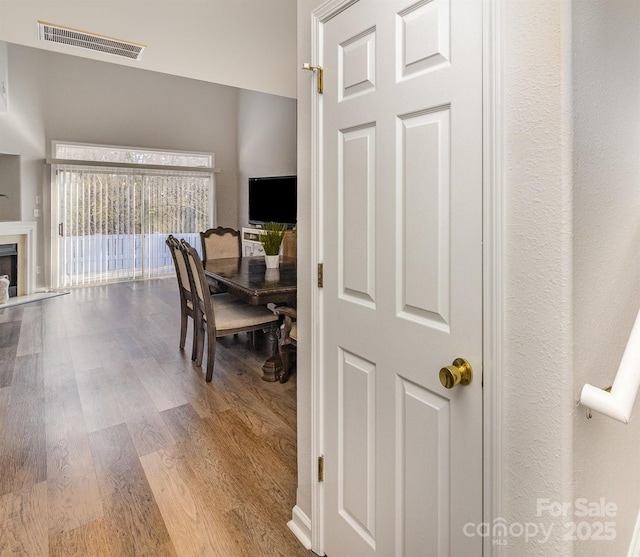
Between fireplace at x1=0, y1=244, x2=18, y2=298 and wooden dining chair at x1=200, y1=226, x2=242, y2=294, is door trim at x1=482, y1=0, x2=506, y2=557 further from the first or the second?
fireplace at x1=0, y1=244, x2=18, y2=298

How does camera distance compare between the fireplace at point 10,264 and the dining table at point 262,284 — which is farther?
the fireplace at point 10,264

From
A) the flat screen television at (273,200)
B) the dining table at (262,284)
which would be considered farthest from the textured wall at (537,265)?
the flat screen television at (273,200)

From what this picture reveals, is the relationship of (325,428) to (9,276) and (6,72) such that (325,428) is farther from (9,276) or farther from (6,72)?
(6,72)

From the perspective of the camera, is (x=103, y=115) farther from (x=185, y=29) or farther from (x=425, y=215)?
(x=425, y=215)

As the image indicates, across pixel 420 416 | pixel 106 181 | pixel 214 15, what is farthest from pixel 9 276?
pixel 420 416

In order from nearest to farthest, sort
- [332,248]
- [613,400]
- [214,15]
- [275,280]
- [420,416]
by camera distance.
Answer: [613,400] → [420,416] → [332,248] → [214,15] → [275,280]

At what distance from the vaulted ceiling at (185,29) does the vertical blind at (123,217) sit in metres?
3.98

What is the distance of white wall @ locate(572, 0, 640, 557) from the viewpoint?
85 cm

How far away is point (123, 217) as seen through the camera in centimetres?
768

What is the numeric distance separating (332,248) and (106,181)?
286 inches

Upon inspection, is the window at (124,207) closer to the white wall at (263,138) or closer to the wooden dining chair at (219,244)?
the white wall at (263,138)

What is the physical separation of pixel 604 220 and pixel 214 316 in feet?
9.09

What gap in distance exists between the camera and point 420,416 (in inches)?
45.0

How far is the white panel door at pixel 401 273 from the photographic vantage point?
985mm
